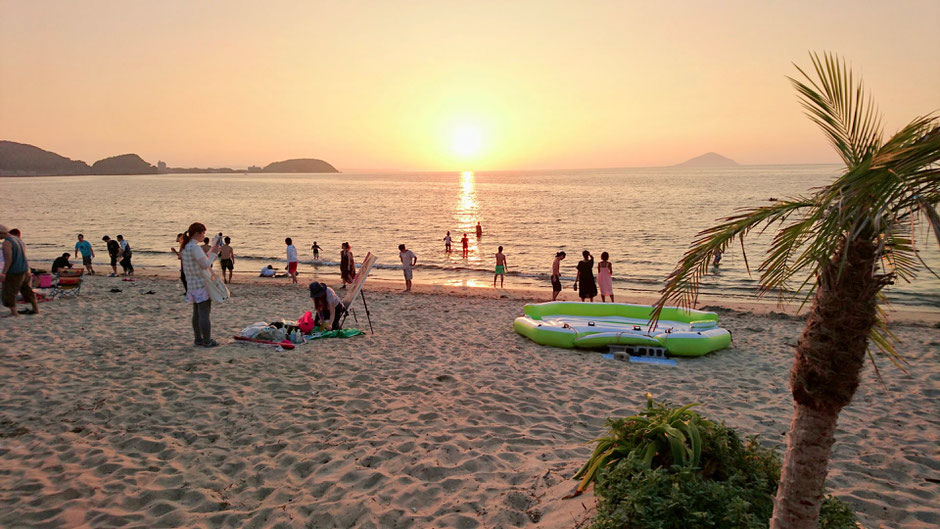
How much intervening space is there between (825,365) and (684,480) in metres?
1.41

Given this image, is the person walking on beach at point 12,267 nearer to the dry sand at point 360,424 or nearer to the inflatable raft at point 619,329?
the dry sand at point 360,424

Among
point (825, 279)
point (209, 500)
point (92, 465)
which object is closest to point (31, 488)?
point (92, 465)

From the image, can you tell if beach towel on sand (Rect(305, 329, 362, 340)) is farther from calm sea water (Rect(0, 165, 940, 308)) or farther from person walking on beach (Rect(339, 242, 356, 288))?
calm sea water (Rect(0, 165, 940, 308))

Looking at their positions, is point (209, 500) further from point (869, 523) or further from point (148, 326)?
point (148, 326)

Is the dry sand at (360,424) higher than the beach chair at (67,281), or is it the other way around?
the beach chair at (67,281)

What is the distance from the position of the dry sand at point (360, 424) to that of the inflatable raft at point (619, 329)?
0.29 metres

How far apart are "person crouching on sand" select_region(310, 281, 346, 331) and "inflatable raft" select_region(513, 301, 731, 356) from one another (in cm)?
350

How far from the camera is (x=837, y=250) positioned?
249 centimetres

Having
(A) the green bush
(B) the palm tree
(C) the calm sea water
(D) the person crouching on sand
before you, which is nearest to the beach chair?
(D) the person crouching on sand

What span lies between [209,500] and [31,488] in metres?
1.49

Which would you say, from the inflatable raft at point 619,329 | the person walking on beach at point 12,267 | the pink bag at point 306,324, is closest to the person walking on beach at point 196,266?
the pink bag at point 306,324

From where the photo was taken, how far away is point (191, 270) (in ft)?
26.7

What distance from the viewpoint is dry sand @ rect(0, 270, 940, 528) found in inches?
169

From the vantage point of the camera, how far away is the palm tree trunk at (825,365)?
2406 mm
